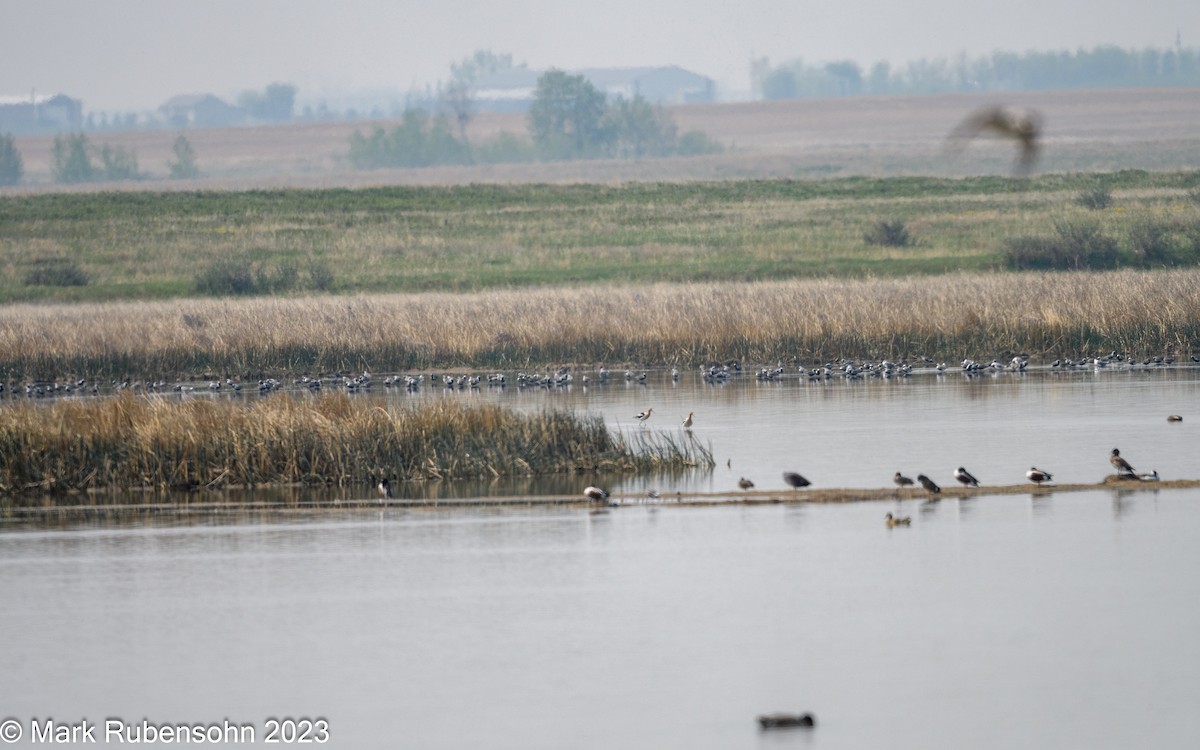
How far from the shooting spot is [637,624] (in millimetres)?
14352

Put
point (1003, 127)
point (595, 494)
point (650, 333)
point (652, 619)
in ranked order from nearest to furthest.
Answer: point (1003, 127) < point (652, 619) < point (595, 494) < point (650, 333)

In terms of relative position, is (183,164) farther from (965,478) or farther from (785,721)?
(785,721)

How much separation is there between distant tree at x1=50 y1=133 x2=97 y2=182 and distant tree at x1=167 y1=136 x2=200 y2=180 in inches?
297

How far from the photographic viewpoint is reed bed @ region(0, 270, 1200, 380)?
35062 millimetres

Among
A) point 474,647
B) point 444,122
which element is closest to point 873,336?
point 474,647

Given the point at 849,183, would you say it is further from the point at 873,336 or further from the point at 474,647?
the point at 474,647

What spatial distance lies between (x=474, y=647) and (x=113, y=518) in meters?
7.44

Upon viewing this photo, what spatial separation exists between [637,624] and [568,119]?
139723mm

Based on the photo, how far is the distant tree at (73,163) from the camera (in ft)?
464

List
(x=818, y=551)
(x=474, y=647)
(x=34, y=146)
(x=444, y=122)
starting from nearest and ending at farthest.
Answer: (x=474, y=647) → (x=818, y=551) → (x=444, y=122) → (x=34, y=146)

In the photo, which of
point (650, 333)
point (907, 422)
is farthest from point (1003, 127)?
point (650, 333)

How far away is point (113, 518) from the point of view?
773 inches

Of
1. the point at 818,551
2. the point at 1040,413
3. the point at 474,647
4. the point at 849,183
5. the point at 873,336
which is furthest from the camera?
the point at 849,183

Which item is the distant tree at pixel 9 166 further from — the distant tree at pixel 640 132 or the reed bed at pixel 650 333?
the reed bed at pixel 650 333
